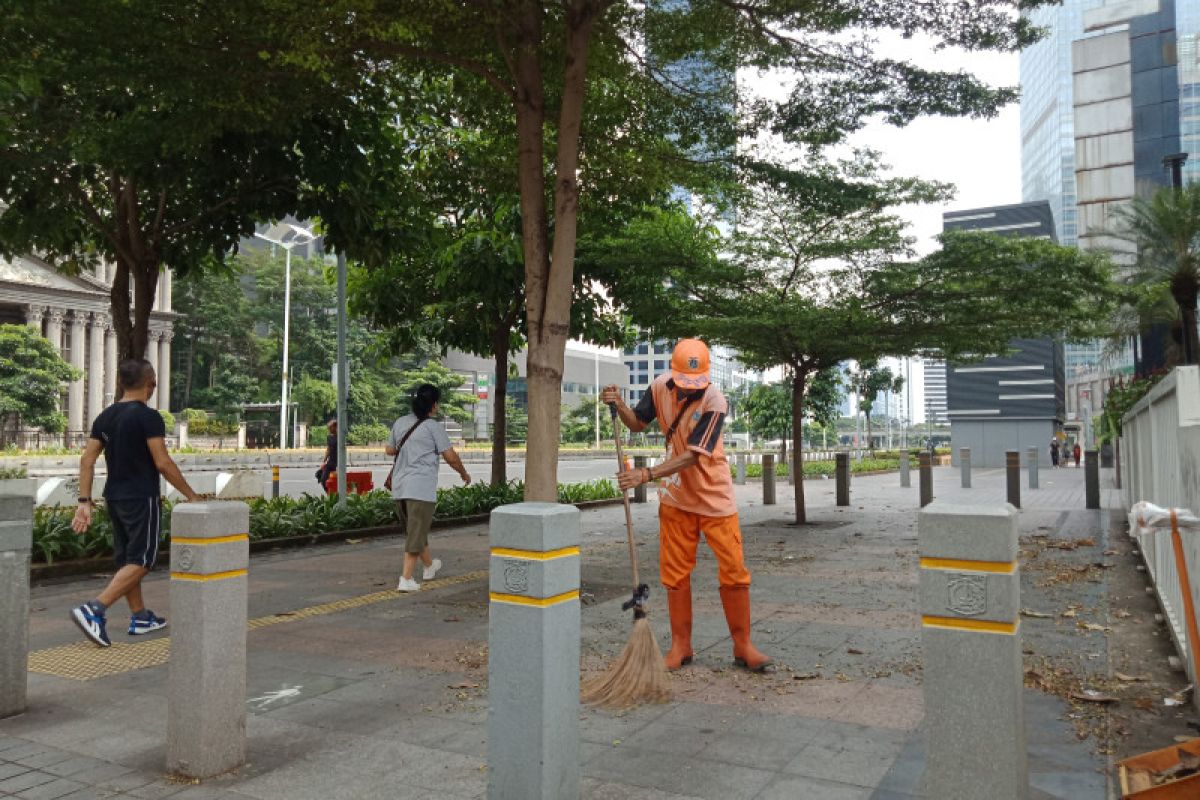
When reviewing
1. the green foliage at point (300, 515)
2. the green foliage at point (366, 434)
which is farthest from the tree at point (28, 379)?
the green foliage at point (300, 515)

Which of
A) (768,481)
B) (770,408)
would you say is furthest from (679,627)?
(770,408)

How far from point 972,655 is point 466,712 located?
107 inches

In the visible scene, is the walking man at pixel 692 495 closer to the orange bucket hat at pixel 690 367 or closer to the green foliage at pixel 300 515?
the orange bucket hat at pixel 690 367

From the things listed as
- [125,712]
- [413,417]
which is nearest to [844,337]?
[413,417]

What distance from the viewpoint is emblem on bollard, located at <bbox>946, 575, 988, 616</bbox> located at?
2639 millimetres

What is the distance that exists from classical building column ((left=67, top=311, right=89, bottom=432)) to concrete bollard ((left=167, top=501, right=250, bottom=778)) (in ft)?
191

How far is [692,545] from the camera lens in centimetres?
508

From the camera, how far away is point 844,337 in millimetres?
11914

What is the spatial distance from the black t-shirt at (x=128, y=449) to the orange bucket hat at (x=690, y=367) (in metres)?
3.47

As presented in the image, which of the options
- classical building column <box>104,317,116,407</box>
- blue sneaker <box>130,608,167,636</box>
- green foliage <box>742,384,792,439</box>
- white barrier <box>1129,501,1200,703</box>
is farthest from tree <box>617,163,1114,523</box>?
classical building column <box>104,317,116,407</box>

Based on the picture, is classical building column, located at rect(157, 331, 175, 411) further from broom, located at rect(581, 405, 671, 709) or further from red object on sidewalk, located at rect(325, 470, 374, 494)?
broom, located at rect(581, 405, 671, 709)

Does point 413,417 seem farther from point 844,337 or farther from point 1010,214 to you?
point 1010,214

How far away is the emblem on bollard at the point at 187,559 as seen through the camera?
3621 millimetres

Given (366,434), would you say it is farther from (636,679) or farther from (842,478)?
(636,679)
